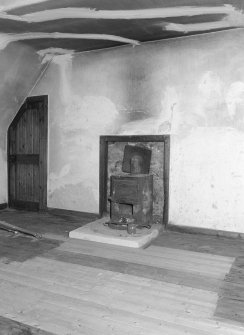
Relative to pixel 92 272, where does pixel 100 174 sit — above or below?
above

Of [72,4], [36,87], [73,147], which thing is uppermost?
[72,4]

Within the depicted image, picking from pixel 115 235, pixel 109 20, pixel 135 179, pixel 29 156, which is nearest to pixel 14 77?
pixel 29 156

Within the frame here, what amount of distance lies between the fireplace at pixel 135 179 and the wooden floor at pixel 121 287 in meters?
0.65

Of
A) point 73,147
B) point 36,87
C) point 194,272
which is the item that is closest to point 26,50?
point 36,87

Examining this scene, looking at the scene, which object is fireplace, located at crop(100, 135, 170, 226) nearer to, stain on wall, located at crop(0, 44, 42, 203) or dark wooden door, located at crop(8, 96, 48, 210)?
dark wooden door, located at crop(8, 96, 48, 210)

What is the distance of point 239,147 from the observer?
408 centimetres

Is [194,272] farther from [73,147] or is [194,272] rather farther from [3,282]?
[73,147]

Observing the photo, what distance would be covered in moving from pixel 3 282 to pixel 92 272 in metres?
0.83

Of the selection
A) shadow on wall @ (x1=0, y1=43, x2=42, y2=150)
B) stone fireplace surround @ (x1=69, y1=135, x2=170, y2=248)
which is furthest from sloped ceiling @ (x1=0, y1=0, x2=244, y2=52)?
stone fireplace surround @ (x1=69, y1=135, x2=170, y2=248)

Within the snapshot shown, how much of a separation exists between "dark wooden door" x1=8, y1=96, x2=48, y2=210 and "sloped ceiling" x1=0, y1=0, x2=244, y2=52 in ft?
4.54

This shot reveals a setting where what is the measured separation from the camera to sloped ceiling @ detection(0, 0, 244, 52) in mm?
3256

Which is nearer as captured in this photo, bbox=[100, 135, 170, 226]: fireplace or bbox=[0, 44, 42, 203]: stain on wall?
bbox=[100, 135, 170, 226]: fireplace

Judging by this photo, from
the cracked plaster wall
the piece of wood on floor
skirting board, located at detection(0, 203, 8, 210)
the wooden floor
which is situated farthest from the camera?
skirting board, located at detection(0, 203, 8, 210)

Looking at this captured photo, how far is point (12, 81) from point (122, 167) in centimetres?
245
